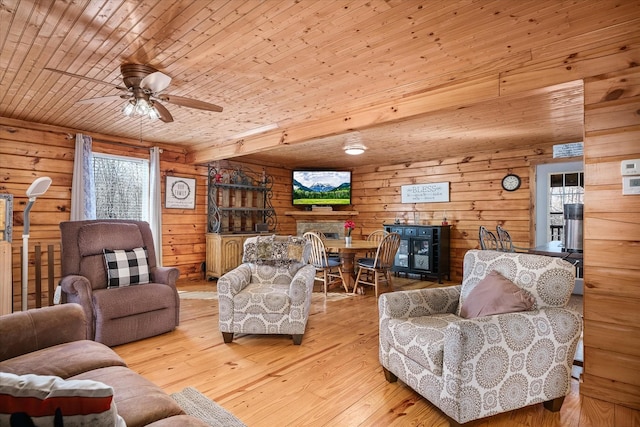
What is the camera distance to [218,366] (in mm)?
2529

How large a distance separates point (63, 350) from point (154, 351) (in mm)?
1288

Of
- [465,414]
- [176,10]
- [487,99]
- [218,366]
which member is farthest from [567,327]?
[176,10]

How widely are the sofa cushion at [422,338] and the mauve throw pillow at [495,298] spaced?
0.58 ft

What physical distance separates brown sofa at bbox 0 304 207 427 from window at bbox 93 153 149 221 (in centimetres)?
349

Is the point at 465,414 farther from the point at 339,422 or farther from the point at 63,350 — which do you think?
Result: the point at 63,350

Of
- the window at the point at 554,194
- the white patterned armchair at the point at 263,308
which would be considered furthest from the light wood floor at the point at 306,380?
the window at the point at 554,194

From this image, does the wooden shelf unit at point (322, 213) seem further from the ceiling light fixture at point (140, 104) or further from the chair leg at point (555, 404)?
the chair leg at point (555, 404)

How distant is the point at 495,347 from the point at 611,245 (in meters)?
1.05

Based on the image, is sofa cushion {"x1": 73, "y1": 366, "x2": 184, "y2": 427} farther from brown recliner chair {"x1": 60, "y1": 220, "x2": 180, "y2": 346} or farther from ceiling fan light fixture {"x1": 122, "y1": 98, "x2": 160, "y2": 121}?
→ ceiling fan light fixture {"x1": 122, "y1": 98, "x2": 160, "y2": 121}

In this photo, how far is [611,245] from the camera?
2.07 meters

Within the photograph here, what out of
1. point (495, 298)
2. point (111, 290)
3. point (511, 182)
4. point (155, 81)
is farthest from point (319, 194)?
point (495, 298)

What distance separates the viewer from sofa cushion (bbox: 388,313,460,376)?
185 centimetres

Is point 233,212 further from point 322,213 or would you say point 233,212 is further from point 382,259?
point 382,259

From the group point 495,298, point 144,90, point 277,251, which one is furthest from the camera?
point 277,251
